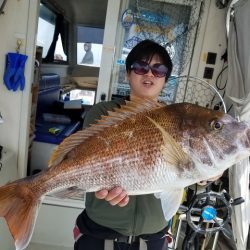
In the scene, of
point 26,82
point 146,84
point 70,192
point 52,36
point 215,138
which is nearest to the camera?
point 215,138

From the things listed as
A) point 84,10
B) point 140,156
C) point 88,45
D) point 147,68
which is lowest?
point 140,156

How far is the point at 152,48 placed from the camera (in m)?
1.26

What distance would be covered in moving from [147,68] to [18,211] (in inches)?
27.4

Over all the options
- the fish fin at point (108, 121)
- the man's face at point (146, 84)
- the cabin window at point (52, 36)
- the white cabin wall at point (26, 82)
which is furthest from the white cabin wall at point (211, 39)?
the cabin window at point (52, 36)

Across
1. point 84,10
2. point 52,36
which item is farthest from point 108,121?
point 52,36

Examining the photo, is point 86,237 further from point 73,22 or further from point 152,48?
point 73,22

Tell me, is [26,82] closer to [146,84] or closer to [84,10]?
[146,84]

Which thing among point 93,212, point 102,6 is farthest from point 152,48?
point 102,6

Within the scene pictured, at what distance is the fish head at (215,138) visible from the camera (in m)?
0.85

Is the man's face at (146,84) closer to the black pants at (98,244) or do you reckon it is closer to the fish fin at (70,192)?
the fish fin at (70,192)

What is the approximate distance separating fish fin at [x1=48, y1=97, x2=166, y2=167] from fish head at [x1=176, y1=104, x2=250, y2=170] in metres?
0.13

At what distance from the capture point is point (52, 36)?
4824 millimetres

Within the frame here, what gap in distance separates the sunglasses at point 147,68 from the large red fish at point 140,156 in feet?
0.90

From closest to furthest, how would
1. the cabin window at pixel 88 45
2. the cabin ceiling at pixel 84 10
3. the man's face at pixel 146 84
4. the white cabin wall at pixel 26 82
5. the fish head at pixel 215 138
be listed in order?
the fish head at pixel 215 138 < the man's face at pixel 146 84 < the white cabin wall at pixel 26 82 < the cabin ceiling at pixel 84 10 < the cabin window at pixel 88 45
